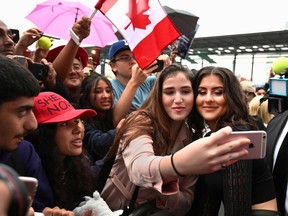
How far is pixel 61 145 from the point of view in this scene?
74.0 inches

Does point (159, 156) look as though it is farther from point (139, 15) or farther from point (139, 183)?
point (139, 15)

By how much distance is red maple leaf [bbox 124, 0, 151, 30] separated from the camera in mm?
2551

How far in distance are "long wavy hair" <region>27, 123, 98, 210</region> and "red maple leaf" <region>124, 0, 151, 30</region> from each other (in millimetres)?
1112

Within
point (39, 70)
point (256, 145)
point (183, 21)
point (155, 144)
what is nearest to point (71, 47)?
point (39, 70)

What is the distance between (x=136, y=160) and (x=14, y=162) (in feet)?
1.77

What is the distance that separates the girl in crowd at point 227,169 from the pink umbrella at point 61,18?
6.63 ft

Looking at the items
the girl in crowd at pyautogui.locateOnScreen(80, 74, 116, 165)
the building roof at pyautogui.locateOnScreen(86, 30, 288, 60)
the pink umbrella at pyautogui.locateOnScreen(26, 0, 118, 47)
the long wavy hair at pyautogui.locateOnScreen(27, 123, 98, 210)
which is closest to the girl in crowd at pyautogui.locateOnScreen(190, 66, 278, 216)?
the long wavy hair at pyautogui.locateOnScreen(27, 123, 98, 210)

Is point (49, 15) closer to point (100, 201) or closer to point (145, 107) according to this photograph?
point (145, 107)

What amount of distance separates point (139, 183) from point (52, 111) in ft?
2.39

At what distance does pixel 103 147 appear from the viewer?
2246 mm

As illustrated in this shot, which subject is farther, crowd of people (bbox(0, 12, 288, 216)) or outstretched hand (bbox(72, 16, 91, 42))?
outstretched hand (bbox(72, 16, 91, 42))

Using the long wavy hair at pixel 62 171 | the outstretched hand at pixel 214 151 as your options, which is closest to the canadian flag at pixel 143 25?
the long wavy hair at pixel 62 171

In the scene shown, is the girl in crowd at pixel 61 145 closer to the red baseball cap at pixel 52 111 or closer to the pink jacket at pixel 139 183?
the red baseball cap at pixel 52 111

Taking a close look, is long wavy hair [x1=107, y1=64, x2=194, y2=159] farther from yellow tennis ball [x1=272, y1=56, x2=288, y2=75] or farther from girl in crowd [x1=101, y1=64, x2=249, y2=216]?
yellow tennis ball [x1=272, y1=56, x2=288, y2=75]
